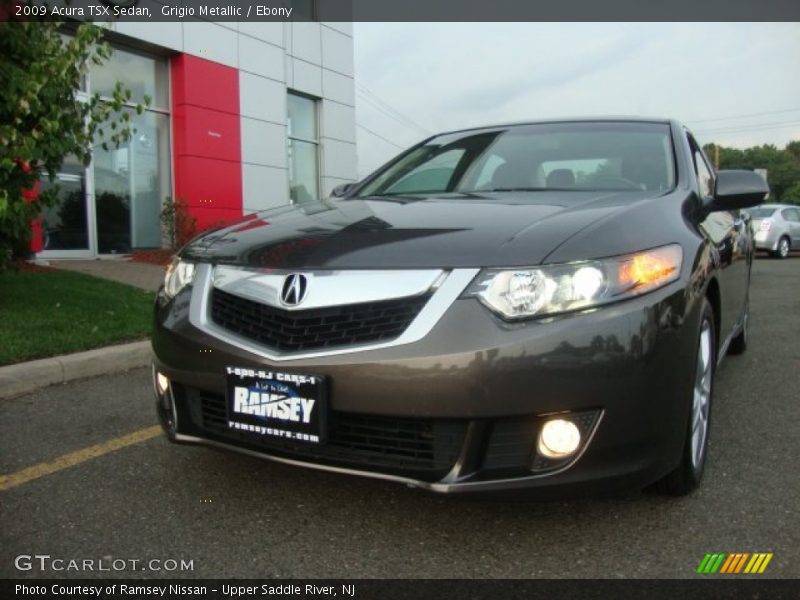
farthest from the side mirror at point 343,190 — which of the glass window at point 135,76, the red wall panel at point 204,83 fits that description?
the red wall panel at point 204,83

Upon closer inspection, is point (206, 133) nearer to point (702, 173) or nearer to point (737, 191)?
point (702, 173)

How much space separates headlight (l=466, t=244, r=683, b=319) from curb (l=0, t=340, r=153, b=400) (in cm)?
305

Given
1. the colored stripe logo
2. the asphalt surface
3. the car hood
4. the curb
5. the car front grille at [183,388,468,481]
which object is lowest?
the colored stripe logo

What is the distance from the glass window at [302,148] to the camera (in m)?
13.7

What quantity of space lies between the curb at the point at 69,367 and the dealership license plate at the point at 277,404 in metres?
2.35

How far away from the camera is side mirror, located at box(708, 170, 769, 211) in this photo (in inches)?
116

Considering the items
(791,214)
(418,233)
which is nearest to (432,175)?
(418,233)

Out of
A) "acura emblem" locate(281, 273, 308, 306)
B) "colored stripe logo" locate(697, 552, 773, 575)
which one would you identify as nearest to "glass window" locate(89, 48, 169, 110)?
"acura emblem" locate(281, 273, 308, 306)

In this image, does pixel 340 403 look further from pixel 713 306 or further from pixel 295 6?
pixel 295 6

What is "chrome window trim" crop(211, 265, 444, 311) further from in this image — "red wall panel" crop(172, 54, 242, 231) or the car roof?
"red wall panel" crop(172, 54, 242, 231)

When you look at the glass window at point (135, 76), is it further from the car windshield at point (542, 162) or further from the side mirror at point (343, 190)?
the car windshield at point (542, 162)
